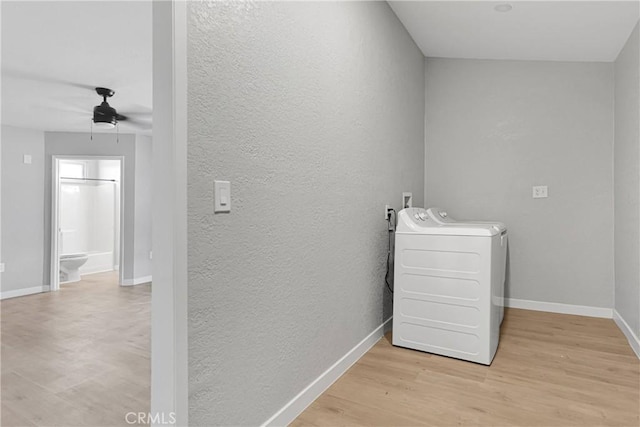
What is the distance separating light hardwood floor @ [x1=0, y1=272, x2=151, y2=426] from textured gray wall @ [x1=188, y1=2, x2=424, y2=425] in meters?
0.94

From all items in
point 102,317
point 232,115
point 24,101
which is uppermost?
point 24,101

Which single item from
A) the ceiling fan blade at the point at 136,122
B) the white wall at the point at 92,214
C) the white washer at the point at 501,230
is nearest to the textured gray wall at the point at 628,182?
the white washer at the point at 501,230

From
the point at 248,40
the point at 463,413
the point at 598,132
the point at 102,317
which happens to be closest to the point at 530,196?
the point at 598,132

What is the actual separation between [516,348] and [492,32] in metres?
2.43

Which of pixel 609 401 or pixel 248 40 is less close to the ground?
pixel 248 40

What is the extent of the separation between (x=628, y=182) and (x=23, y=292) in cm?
655

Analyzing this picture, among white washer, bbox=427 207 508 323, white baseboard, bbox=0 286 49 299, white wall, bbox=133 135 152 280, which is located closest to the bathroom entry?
white baseboard, bbox=0 286 49 299

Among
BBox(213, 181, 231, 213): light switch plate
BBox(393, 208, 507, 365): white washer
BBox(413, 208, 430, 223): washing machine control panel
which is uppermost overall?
BBox(213, 181, 231, 213): light switch plate

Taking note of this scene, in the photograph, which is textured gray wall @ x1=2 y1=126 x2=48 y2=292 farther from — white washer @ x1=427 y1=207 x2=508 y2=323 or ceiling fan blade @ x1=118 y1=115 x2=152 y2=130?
white washer @ x1=427 y1=207 x2=508 y2=323

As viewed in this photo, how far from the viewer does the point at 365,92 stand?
2.60m

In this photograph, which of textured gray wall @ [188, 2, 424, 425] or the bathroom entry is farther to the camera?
Answer: the bathroom entry

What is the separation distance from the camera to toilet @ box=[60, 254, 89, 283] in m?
5.77

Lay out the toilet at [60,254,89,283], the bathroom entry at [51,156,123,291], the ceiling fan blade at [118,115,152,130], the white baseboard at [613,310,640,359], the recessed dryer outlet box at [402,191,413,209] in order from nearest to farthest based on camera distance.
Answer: the white baseboard at [613,310,640,359] → the recessed dryer outlet box at [402,191,413,209] → the ceiling fan blade at [118,115,152,130] → the toilet at [60,254,89,283] → the bathroom entry at [51,156,123,291]

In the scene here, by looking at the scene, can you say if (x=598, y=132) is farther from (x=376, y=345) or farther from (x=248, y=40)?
(x=248, y=40)
